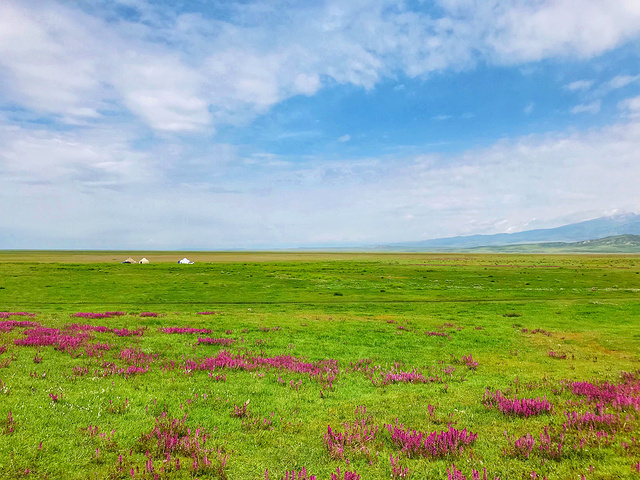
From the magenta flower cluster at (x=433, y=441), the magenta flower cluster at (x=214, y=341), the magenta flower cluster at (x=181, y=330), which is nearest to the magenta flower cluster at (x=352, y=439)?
the magenta flower cluster at (x=433, y=441)

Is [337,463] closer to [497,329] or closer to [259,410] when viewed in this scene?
[259,410]

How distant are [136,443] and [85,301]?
45878 millimetres

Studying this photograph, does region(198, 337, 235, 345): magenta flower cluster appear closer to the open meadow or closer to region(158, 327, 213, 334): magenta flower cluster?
the open meadow

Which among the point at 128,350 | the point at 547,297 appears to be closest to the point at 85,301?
the point at 128,350

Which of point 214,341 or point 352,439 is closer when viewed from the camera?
point 352,439

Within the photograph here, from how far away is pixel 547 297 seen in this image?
51.8m

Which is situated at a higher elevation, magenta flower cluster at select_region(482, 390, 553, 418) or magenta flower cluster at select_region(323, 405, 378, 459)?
magenta flower cluster at select_region(323, 405, 378, 459)

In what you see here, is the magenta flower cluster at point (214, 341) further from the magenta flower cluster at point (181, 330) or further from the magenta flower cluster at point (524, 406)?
the magenta flower cluster at point (524, 406)

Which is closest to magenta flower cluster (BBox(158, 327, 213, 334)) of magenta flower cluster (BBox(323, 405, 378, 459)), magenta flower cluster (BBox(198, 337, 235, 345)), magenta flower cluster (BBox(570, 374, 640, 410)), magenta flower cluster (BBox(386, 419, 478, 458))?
magenta flower cluster (BBox(198, 337, 235, 345))

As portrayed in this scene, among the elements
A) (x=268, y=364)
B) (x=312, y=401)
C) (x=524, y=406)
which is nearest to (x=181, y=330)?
(x=268, y=364)

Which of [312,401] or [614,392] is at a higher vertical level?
[614,392]

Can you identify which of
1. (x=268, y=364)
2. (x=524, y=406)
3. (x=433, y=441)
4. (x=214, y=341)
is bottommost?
(x=268, y=364)

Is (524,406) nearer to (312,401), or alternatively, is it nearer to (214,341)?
(312,401)

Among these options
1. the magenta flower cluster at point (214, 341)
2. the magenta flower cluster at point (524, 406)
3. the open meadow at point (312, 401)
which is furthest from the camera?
the magenta flower cluster at point (214, 341)
